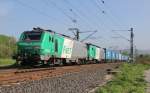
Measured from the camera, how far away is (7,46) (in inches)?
3007

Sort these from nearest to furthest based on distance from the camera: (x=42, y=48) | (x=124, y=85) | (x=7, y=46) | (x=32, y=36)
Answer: (x=124, y=85), (x=42, y=48), (x=32, y=36), (x=7, y=46)

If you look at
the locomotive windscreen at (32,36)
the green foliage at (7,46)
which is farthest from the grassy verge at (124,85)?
the green foliage at (7,46)

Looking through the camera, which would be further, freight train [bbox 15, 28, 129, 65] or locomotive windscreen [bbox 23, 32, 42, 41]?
locomotive windscreen [bbox 23, 32, 42, 41]

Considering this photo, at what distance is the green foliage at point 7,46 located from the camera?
70562mm

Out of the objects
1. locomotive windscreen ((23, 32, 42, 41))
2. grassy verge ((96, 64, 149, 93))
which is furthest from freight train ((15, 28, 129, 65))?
grassy verge ((96, 64, 149, 93))

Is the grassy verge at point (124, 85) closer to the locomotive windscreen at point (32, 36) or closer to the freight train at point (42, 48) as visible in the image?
the freight train at point (42, 48)

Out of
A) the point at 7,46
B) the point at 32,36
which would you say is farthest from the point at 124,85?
the point at 7,46

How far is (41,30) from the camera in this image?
2653cm

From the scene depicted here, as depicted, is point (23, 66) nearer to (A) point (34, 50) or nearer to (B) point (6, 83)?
(A) point (34, 50)

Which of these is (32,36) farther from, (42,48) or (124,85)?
(124,85)

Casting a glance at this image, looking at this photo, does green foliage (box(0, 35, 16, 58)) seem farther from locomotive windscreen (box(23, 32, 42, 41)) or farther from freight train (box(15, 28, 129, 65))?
locomotive windscreen (box(23, 32, 42, 41))

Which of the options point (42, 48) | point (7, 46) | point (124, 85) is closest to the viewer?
point (124, 85)

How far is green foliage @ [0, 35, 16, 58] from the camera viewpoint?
70.6 m

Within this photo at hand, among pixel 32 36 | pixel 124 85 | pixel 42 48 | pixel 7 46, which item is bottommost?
pixel 124 85
